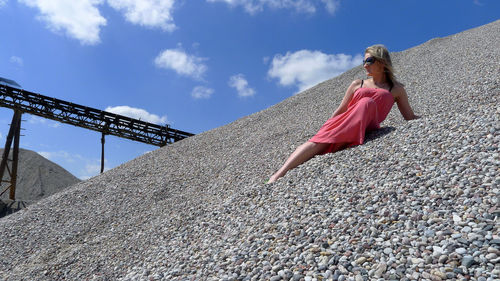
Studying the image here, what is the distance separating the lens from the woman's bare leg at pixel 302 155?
5809 mm

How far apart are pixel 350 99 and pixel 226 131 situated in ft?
24.0

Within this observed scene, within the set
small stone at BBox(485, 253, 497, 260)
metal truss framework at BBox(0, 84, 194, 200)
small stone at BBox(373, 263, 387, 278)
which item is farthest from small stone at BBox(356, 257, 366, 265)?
metal truss framework at BBox(0, 84, 194, 200)

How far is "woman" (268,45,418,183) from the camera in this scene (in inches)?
227

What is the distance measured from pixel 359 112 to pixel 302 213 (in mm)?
2425

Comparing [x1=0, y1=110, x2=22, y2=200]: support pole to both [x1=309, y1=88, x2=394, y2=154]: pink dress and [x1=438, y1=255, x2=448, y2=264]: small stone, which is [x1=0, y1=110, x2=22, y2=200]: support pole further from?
[x1=438, y1=255, x2=448, y2=264]: small stone

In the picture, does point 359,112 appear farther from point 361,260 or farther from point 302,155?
point 361,260

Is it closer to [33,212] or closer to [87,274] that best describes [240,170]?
[87,274]

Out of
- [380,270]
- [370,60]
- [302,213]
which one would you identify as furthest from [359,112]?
[380,270]

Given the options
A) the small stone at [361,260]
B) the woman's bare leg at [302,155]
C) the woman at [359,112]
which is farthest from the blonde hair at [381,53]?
the small stone at [361,260]

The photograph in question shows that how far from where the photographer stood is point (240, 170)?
7703mm

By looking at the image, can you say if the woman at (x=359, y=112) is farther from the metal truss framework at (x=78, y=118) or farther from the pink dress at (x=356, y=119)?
the metal truss framework at (x=78, y=118)

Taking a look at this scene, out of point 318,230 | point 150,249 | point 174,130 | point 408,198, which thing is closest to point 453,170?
point 408,198

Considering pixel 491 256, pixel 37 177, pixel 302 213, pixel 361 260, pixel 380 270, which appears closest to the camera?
pixel 491 256

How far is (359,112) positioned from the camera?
579cm
